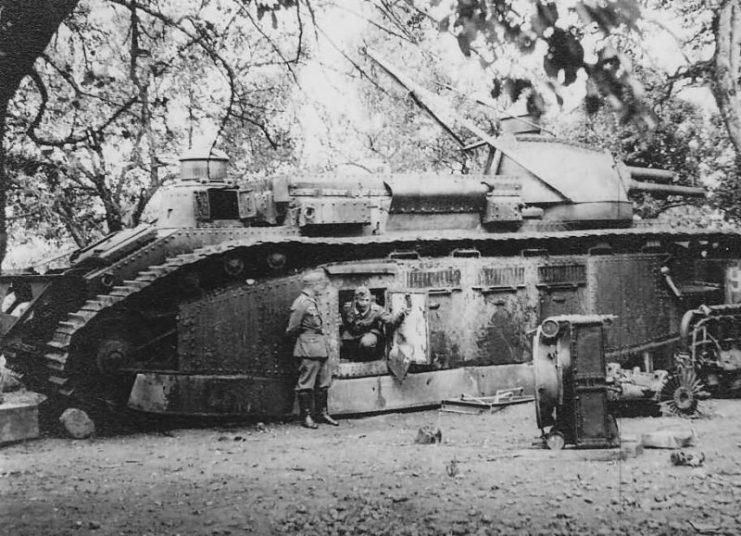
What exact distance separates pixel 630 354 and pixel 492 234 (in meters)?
3.13

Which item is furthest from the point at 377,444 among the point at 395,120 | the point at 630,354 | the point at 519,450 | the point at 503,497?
the point at 395,120

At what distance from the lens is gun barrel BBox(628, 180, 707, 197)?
13.1 metres

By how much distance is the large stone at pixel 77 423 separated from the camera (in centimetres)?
923

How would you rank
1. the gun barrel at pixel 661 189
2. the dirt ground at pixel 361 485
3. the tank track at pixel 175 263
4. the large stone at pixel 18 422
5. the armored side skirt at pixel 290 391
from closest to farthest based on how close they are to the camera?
the dirt ground at pixel 361 485
the large stone at pixel 18 422
the tank track at pixel 175 263
the armored side skirt at pixel 290 391
the gun barrel at pixel 661 189

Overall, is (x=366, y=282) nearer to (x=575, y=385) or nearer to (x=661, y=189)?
(x=575, y=385)

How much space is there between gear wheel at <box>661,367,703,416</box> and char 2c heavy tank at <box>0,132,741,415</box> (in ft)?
6.88

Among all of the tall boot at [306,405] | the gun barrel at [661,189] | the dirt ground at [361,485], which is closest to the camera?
the dirt ground at [361,485]

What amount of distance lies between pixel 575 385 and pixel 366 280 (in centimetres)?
394

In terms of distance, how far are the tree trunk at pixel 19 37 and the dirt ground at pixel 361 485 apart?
251 cm

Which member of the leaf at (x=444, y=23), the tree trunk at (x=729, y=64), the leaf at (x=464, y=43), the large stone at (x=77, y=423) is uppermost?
the tree trunk at (x=729, y=64)

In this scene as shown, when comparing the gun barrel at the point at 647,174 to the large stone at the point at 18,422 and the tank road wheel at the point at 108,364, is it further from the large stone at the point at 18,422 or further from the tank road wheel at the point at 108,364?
the large stone at the point at 18,422

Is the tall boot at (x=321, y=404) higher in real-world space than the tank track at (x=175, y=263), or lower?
lower

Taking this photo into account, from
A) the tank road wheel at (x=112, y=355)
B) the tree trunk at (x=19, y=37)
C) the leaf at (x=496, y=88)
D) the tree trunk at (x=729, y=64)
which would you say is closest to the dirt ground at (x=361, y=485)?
the tank road wheel at (x=112, y=355)

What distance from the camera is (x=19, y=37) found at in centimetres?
519
